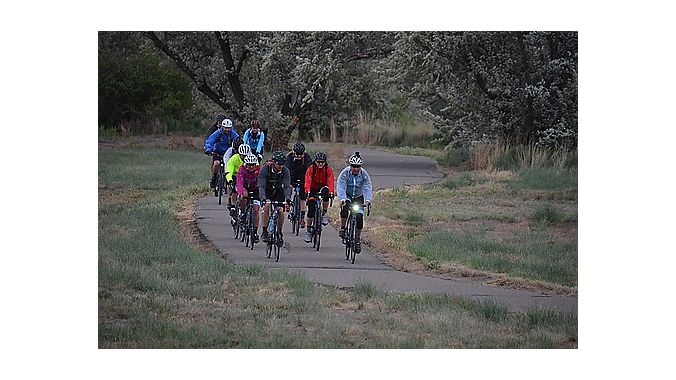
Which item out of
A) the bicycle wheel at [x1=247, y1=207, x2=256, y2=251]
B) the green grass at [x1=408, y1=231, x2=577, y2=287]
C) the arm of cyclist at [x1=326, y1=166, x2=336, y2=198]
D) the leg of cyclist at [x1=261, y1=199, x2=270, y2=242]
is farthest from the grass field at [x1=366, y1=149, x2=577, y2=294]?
the bicycle wheel at [x1=247, y1=207, x2=256, y2=251]

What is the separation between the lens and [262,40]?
12008mm

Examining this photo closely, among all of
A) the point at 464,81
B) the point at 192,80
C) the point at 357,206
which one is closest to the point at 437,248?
the point at 357,206

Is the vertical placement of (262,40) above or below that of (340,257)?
above

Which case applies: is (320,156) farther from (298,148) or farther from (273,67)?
(273,67)

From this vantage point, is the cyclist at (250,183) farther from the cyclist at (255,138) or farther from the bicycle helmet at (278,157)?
the bicycle helmet at (278,157)

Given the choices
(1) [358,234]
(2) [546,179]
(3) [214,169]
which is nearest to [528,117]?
(2) [546,179]

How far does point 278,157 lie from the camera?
11781 mm

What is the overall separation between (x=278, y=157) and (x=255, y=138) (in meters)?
0.43

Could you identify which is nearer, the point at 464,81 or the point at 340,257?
the point at 340,257

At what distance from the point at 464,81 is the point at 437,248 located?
64.8 inches

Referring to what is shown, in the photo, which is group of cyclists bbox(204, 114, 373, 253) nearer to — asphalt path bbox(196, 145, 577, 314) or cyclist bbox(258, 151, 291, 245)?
cyclist bbox(258, 151, 291, 245)

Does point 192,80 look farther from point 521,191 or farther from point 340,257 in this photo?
point 521,191

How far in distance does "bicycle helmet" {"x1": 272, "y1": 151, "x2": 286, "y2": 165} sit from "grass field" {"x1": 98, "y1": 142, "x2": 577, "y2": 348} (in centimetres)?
93

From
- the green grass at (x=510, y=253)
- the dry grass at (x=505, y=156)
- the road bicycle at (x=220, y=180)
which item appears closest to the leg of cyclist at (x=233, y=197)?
the road bicycle at (x=220, y=180)
